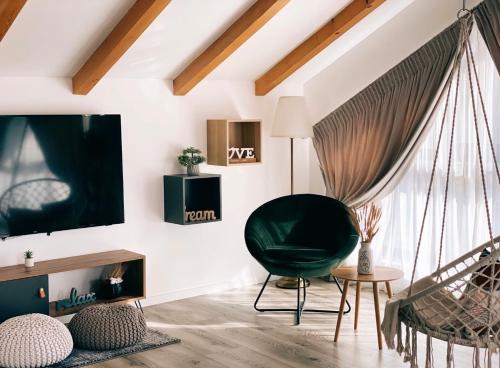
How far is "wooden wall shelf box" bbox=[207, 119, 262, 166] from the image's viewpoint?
221 inches

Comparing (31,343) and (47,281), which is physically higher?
(47,281)

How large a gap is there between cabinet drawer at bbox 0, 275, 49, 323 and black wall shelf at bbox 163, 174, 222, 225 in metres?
1.18

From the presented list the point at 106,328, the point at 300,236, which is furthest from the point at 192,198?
the point at 106,328

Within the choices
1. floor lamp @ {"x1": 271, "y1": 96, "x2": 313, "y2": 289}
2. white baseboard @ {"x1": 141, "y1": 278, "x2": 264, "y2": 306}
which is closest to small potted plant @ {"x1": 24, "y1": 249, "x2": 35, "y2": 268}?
white baseboard @ {"x1": 141, "y1": 278, "x2": 264, "y2": 306}

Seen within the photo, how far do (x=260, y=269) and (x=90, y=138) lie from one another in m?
2.01

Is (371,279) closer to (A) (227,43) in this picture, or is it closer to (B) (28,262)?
(A) (227,43)

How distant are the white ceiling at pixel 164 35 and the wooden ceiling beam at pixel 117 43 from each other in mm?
49

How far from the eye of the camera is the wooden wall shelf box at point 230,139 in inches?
221

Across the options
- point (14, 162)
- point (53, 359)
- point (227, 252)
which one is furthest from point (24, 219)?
point (227, 252)

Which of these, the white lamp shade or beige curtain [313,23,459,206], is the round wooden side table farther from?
the white lamp shade

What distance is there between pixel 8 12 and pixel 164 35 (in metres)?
1.22

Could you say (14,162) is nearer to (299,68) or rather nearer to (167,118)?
(167,118)

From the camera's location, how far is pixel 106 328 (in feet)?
14.5

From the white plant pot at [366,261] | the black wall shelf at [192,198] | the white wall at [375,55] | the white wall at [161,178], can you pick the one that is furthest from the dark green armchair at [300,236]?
the white wall at [375,55]
